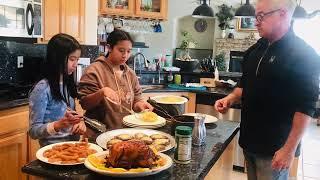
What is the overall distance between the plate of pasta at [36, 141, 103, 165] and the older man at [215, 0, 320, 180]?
35.0 inches

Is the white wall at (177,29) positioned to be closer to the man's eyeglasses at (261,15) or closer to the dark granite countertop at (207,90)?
the dark granite countertop at (207,90)

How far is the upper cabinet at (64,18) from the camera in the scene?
3.04 m

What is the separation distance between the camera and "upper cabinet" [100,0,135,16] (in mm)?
4449

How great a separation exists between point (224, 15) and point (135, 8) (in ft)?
15.7

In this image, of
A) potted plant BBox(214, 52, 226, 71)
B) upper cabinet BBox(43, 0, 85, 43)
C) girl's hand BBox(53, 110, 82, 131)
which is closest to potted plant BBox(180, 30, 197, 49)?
potted plant BBox(214, 52, 226, 71)

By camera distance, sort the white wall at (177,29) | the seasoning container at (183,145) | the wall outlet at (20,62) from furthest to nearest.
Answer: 1. the white wall at (177,29)
2. the wall outlet at (20,62)
3. the seasoning container at (183,145)

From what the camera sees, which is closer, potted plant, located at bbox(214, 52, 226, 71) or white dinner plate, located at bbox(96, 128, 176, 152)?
white dinner plate, located at bbox(96, 128, 176, 152)

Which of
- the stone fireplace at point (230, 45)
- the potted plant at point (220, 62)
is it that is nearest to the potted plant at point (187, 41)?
the stone fireplace at point (230, 45)

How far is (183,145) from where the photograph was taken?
132cm

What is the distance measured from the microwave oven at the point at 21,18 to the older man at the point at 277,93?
6.11 ft

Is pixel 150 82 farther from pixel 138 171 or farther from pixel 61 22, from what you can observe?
pixel 138 171

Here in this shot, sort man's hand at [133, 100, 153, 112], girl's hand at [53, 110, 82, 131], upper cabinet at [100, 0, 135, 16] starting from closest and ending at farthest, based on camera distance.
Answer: girl's hand at [53, 110, 82, 131]
man's hand at [133, 100, 153, 112]
upper cabinet at [100, 0, 135, 16]

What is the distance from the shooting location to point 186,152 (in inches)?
52.2

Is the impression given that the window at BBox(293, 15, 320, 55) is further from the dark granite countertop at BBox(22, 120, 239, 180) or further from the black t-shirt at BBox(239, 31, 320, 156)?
the dark granite countertop at BBox(22, 120, 239, 180)
